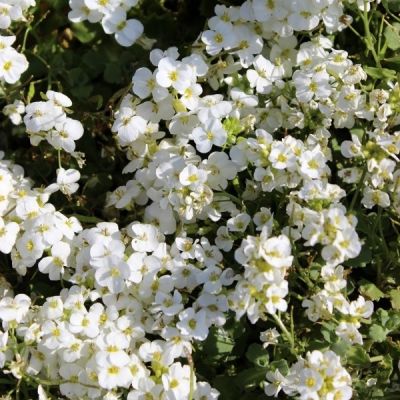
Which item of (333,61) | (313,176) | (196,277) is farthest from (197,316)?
(333,61)

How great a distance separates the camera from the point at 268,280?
236 cm

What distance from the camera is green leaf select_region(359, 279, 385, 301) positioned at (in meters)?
2.86

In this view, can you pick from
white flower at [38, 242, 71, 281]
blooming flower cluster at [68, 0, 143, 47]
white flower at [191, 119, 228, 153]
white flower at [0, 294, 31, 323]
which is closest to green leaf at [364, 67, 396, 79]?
white flower at [191, 119, 228, 153]

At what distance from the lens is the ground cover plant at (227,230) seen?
2.58 m

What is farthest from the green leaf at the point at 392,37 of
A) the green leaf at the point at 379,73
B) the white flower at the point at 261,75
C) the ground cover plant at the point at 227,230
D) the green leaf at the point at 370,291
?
the green leaf at the point at 370,291

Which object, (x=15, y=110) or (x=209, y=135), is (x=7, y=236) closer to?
(x=15, y=110)

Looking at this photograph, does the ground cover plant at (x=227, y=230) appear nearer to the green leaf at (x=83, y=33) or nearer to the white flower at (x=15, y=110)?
the white flower at (x=15, y=110)

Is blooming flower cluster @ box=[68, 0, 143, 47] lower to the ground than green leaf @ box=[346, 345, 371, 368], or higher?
higher

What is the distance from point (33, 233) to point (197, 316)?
672mm

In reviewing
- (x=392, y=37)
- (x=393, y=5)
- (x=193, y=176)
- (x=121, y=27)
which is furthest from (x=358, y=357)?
(x=121, y=27)

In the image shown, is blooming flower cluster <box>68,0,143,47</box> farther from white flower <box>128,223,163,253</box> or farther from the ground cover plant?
white flower <box>128,223,163,253</box>

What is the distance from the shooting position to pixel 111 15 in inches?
124

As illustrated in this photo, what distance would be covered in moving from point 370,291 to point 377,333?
176 mm

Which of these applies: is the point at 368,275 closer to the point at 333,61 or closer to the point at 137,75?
the point at 333,61
